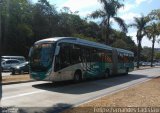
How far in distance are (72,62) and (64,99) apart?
26.0 feet

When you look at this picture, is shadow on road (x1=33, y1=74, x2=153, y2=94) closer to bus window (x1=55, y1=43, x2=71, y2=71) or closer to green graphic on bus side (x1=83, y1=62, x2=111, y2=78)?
bus window (x1=55, y1=43, x2=71, y2=71)

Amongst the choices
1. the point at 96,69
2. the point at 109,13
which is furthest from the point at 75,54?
the point at 109,13

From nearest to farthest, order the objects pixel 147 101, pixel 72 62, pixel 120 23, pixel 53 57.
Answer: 1. pixel 147 101
2. pixel 53 57
3. pixel 72 62
4. pixel 120 23

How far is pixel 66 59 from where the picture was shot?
2252cm

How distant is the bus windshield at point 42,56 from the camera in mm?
21141

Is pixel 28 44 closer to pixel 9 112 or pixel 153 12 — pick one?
pixel 153 12

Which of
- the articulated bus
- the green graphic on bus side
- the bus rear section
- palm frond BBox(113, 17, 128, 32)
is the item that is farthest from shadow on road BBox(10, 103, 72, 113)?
palm frond BBox(113, 17, 128, 32)

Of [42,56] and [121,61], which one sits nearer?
[42,56]

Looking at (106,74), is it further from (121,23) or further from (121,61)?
(121,23)

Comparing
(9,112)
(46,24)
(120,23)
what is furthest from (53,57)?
(46,24)

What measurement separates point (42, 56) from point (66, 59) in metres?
1.79

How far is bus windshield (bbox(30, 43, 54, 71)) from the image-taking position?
2114cm

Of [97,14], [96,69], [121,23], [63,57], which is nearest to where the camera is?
[63,57]

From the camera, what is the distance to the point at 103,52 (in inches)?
1217
